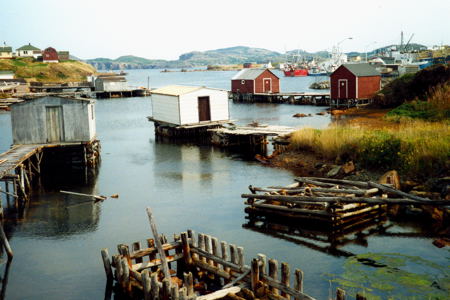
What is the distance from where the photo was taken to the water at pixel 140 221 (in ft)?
52.6

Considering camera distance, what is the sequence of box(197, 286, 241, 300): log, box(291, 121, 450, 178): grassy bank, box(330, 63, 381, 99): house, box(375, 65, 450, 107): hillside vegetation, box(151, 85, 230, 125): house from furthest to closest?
box(330, 63, 381, 99): house → box(375, 65, 450, 107): hillside vegetation → box(151, 85, 230, 125): house → box(291, 121, 450, 178): grassy bank → box(197, 286, 241, 300): log

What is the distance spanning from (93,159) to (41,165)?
139 inches

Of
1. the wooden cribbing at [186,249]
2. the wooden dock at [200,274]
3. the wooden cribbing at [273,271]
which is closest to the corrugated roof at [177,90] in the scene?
the wooden dock at [200,274]

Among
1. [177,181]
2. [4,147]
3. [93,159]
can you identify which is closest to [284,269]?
[177,181]

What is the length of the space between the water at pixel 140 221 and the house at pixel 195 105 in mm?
5127

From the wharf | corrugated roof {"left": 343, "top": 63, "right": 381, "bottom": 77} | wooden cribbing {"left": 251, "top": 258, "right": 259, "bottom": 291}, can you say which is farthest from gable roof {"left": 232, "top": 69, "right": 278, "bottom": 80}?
wooden cribbing {"left": 251, "top": 258, "right": 259, "bottom": 291}

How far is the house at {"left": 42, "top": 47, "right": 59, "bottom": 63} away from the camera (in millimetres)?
154375

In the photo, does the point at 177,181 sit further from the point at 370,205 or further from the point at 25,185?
the point at 370,205

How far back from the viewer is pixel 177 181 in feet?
96.5

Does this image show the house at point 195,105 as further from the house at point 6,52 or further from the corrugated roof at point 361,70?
the house at point 6,52

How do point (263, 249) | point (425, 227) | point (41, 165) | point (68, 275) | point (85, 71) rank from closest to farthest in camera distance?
point (68, 275) < point (263, 249) < point (425, 227) < point (41, 165) < point (85, 71)

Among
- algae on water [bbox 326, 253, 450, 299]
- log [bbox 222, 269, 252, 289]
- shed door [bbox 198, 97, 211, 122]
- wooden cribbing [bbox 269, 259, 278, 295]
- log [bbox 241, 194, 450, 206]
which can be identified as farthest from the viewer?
shed door [bbox 198, 97, 211, 122]

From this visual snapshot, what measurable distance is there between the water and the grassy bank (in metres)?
3.64

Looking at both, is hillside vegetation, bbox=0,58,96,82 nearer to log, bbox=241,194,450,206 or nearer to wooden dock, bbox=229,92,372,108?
wooden dock, bbox=229,92,372,108
